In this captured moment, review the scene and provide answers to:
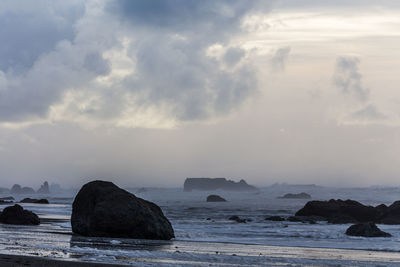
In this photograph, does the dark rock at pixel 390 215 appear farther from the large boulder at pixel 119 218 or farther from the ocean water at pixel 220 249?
the large boulder at pixel 119 218

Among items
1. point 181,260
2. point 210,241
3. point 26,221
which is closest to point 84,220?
point 210,241

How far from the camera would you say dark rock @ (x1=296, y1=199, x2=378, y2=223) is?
56.1 m

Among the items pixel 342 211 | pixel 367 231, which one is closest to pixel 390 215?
pixel 342 211

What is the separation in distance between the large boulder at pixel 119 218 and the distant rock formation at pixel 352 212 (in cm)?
2625

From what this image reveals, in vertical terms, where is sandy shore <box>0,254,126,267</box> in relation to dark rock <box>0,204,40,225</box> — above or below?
below

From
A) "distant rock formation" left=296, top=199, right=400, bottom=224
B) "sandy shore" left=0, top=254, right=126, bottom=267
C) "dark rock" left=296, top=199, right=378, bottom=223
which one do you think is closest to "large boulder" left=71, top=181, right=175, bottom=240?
"sandy shore" left=0, top=254, right=126, bottom=267

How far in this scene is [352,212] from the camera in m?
57.4

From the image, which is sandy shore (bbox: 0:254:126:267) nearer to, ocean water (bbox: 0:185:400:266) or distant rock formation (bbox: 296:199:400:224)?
ocean water (bbox: 0:185:400:266)

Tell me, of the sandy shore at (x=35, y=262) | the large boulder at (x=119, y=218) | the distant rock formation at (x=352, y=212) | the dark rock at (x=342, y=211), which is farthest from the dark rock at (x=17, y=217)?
the dark rock at (x=342, y=211)

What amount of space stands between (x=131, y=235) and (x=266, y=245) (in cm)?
723

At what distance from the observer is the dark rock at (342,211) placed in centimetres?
5612

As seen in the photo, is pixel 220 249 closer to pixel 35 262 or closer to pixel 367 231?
pixel 35 262

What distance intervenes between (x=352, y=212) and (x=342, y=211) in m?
1.09

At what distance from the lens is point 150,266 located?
698 inches
